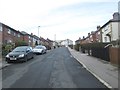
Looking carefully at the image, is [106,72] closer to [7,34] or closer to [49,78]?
[49,78]

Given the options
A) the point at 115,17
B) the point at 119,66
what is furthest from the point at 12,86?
the point at 115,17

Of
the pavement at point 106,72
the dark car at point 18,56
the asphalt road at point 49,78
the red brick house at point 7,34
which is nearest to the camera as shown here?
the asphalt road at point 49,78

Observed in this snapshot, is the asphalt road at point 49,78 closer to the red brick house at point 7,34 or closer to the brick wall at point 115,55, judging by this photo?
the brick wall at point 115,55

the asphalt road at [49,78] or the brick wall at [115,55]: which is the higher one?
the brick wall at [115,55]

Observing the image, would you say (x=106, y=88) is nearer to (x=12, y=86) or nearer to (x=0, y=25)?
(x=12, y=86)

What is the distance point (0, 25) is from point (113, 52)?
32.6m

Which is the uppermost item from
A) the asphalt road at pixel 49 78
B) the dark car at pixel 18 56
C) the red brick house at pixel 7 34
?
the red brick house at pixel 7 34

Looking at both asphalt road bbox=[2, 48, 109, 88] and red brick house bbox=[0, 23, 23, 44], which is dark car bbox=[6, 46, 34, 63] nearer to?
asphalt road bbox=[2, 48, 109, 88]

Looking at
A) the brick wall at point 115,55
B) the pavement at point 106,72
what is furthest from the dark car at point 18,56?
the brick wall at point 115,55

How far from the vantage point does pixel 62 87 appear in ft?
31.5

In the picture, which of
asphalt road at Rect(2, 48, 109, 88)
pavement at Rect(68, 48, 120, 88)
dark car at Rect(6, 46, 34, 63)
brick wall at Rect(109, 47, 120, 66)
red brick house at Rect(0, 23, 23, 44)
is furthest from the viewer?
red brick house at Rect(0, 23, 23, 44)

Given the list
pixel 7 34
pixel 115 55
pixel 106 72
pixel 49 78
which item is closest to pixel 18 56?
pixel 115 55

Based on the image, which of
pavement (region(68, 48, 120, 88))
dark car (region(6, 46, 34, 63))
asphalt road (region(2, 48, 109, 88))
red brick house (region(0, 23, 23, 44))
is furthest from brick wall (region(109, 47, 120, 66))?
red brick house (region(0, 23, 23, 44))

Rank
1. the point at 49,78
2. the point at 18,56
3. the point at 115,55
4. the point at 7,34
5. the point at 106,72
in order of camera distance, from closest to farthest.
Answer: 1. the point at 49,78
2. the point at 106,72
3. the point at 115,55
4. the point at 18,56
5. the point at 7,34
